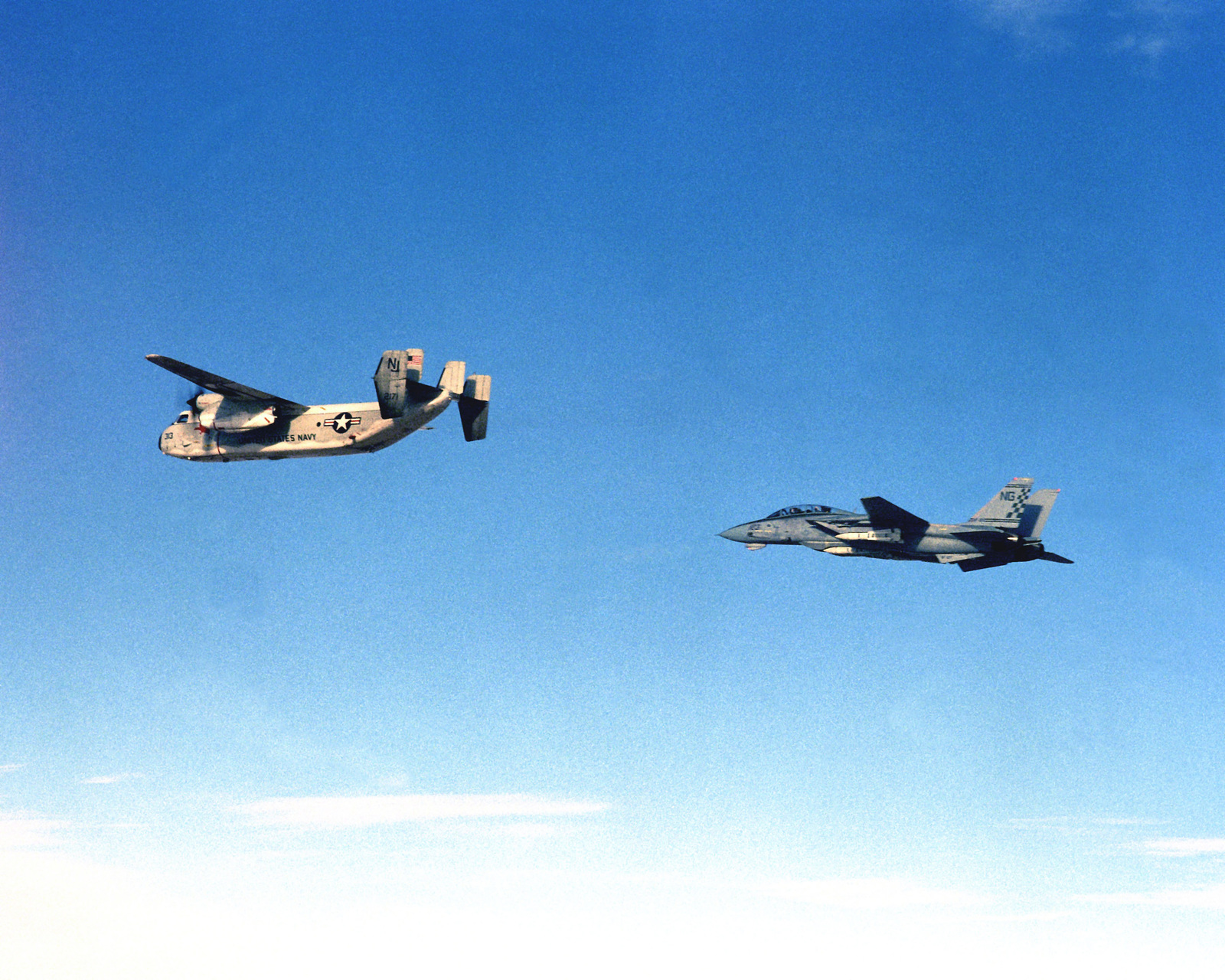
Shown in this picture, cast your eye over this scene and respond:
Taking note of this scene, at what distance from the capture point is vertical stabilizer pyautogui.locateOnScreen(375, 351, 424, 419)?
5497cm

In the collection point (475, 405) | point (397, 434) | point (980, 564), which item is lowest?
point (980, 564)

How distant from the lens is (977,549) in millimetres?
70750

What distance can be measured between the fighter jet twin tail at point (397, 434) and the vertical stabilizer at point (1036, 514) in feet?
1.63

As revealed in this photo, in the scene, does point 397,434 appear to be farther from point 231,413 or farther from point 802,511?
point 802,511

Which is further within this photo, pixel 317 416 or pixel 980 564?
pixel 980 564

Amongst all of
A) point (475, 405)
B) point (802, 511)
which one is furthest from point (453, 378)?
point (802, 511)

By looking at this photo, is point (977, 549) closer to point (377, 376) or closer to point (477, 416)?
point (477, 416)

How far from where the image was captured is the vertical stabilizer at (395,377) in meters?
55.0

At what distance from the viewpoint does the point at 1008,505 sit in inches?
2881

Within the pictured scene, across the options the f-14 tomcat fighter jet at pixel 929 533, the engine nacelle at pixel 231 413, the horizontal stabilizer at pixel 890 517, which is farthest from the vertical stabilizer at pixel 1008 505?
the engine nacelle at pixel 231 413

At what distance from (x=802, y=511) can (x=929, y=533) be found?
8.65m

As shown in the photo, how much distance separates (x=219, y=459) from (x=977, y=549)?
44781 mm

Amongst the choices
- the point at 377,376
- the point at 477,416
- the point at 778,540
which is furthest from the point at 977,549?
the point at 377,376

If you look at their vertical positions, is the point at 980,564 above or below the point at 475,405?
below
